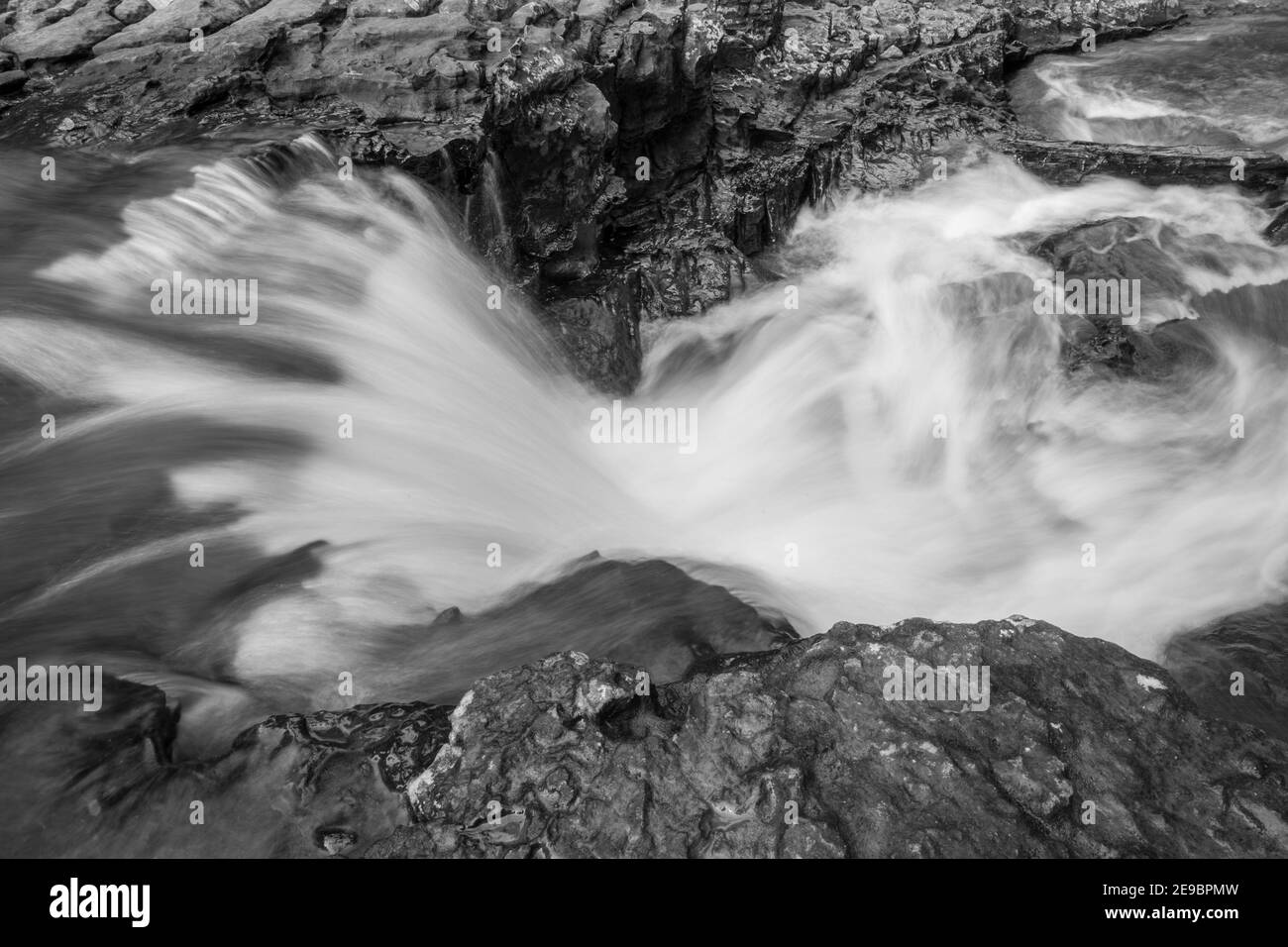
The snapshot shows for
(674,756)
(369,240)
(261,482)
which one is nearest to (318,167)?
(369,240)

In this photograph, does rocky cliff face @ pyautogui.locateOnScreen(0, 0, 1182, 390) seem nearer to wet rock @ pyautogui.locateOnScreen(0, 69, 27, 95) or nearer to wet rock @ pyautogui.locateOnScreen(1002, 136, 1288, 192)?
wet rock @ pyautogui.locateOnScreen(0, 69, 27, 95)

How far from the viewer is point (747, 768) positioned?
14.1ft

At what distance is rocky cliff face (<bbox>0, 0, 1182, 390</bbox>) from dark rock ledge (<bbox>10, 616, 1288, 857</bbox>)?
5850mm

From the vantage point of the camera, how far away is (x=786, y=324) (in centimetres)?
1048

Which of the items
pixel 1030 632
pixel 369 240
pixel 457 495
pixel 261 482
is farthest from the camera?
pixel 369 240

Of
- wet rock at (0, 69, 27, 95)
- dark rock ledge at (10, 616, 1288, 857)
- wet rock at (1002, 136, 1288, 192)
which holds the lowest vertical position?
dark rock ledge at (10, 616, 1288, 857)

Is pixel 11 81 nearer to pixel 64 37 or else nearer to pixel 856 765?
pixel 64 37

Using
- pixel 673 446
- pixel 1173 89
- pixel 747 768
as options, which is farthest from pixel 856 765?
pixel 1173 89

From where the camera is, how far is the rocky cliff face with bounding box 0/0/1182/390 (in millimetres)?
10039

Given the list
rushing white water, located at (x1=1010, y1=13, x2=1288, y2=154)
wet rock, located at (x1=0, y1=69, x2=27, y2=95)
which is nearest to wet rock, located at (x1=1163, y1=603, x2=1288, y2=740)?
rushing white water, located at (x1=1010, y1=13, x2=1288, y2=154)

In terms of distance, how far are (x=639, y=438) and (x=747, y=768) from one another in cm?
564

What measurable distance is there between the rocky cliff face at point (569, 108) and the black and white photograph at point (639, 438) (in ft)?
0.21
